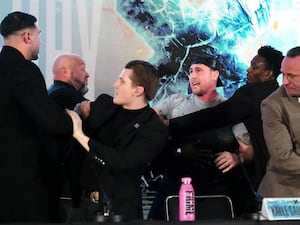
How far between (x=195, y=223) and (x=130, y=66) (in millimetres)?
722

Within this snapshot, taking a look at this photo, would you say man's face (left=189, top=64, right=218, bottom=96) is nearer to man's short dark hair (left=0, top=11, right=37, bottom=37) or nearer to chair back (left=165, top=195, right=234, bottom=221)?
chair back (left=165, top=195, right=234, bottom=221)

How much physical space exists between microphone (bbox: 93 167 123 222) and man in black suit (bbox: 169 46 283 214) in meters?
0.65

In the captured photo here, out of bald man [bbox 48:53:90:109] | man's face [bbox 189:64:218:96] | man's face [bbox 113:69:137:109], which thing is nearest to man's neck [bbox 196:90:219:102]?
man's face [bbox 189:64:218:96]

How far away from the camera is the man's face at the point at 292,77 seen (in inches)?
88.4

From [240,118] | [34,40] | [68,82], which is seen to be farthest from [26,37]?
[240,118]

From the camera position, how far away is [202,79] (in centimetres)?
271

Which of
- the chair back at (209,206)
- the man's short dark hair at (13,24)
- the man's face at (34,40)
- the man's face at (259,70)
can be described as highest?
the man's short dark hair at (13,24)

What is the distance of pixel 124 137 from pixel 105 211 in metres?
0.33

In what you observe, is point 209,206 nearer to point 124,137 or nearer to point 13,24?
point 124,137

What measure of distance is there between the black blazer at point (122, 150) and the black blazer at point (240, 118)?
0.47 m

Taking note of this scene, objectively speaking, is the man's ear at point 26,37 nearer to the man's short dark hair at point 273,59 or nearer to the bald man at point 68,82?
the bald man at point 68,82

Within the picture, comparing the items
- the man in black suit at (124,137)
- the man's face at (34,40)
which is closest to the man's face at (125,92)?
the man in black suit at (124,137)

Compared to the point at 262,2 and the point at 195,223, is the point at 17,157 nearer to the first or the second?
the point at 195,223

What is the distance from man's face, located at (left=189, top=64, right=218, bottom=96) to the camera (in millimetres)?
2703
